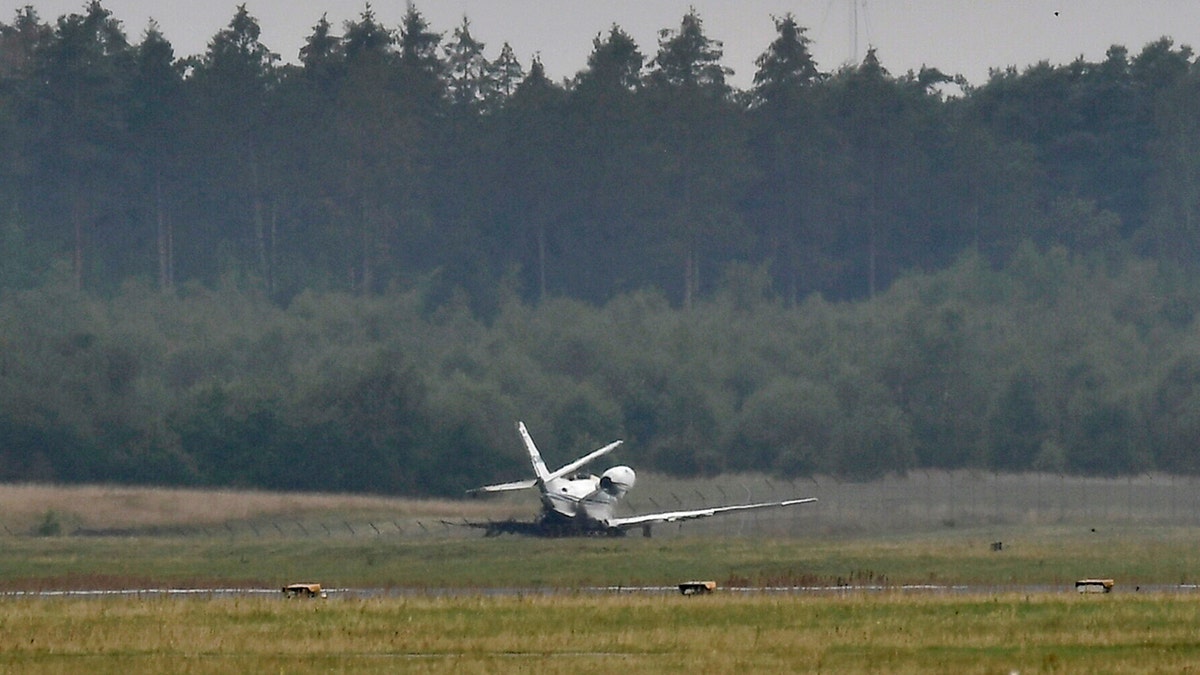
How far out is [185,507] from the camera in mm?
86562

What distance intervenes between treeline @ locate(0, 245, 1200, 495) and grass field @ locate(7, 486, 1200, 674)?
947 cm

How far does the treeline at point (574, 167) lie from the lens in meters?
154

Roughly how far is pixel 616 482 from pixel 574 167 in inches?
2996

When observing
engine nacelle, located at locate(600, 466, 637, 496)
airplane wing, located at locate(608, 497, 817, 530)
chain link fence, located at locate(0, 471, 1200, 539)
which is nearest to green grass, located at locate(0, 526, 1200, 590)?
airplane wing, located at locate(608, 497, 817, 530)

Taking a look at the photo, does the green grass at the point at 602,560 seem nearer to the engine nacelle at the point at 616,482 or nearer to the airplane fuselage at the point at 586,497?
the airplane fuselage at the point at 586,497

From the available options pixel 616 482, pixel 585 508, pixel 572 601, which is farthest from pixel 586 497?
pixel 572 601

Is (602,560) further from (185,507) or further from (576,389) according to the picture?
(576,389)

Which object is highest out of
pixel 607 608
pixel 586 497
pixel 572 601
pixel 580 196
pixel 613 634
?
pixel 580 196

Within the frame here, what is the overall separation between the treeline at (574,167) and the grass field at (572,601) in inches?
2650

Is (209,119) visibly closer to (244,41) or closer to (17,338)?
(244,41)

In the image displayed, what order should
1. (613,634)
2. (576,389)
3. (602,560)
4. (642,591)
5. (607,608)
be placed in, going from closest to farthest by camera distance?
(613,634), (607,608), (642,591), (602,560), (576,389)

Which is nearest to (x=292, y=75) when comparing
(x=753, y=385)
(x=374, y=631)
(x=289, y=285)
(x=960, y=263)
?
(x=289, y=285)

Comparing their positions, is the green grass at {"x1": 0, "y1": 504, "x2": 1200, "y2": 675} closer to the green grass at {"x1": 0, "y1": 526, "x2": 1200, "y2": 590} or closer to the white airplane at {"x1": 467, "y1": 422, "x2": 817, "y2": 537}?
the green grass at {"x1": 0, "y1": 526, "x2": 1200, "y2": 590}

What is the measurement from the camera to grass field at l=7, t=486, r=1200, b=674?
43.1 metres
